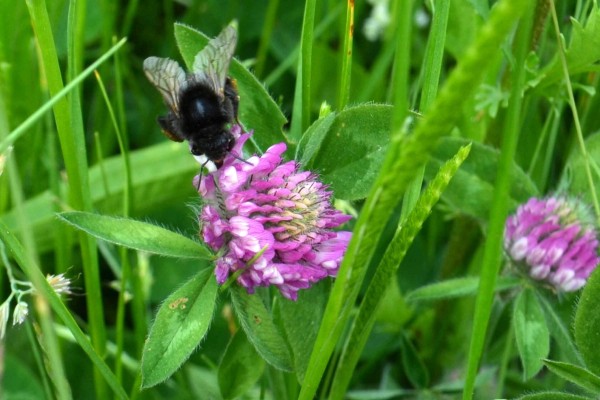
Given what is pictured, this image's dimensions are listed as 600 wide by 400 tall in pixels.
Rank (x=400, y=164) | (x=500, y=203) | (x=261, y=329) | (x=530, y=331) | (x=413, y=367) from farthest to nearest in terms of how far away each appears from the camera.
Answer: (x=413, y=367)
(x=530, y=331)
(x=261, y=329)
(x=500, y=203)
(x=400, y=164)

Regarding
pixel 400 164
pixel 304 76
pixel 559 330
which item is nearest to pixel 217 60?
pixel 304 76

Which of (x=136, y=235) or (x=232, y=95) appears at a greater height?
(x=232, y=95)

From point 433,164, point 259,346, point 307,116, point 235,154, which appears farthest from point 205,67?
point 433,164

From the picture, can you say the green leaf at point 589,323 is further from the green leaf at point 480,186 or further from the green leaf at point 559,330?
the green leaf at point 480,186

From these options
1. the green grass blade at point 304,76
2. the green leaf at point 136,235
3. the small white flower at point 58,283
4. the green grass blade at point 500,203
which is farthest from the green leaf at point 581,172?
the small white flower at point 58,283

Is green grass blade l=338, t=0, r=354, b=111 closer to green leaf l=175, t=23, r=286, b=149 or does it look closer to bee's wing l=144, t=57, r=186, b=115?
green leaf l=175, t=23, r=286, b=149

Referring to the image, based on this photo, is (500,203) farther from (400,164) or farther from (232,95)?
(232,95)
